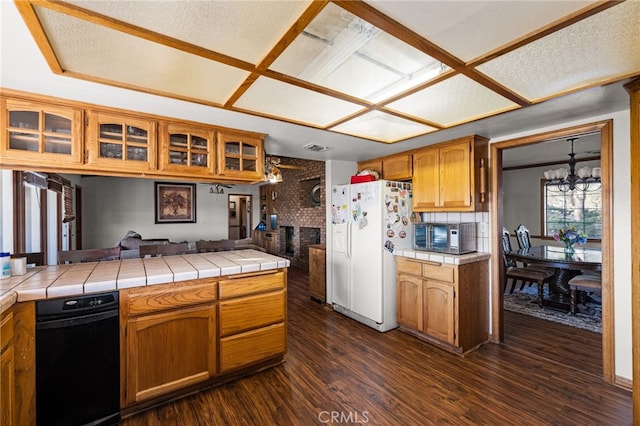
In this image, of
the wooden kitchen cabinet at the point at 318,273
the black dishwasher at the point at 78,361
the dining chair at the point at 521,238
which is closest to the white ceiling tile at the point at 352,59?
the black dishwasher at the point at 78,361

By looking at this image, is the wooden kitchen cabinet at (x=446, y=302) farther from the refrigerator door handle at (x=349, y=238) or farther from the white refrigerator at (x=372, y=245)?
the refrigerator door handle at (x=349, y=238)

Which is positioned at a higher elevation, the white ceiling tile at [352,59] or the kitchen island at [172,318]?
the white ceiling tile at [352,59]

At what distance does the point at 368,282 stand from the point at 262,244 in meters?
5.58

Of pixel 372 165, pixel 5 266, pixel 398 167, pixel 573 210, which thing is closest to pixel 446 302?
pixel 398 167

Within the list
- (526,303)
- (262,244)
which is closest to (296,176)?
(262,244)

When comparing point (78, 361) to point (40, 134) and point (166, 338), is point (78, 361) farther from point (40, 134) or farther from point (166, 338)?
point (40, 134)

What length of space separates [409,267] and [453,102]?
1.81m

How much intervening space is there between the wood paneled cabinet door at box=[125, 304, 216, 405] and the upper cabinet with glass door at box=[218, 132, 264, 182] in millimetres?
1211

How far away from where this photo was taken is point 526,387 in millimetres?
2160

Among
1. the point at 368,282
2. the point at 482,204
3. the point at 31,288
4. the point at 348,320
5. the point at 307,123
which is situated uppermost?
the point at 307,123

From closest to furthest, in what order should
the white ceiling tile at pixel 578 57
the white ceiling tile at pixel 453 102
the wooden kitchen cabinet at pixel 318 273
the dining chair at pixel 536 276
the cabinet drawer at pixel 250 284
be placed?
the white ceiling tile at pixel 578 57 → the white ceiling tile at pixel 453 102 → the cabinet drawer at pixel 250 284 → the dining chair at pixel 536 276 → the wooden kitchen cabinet at pixel 318 273

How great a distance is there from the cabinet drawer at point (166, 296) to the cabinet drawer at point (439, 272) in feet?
6.93

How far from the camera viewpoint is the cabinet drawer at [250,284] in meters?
2.17

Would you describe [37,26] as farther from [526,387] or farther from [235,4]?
[526,387]
